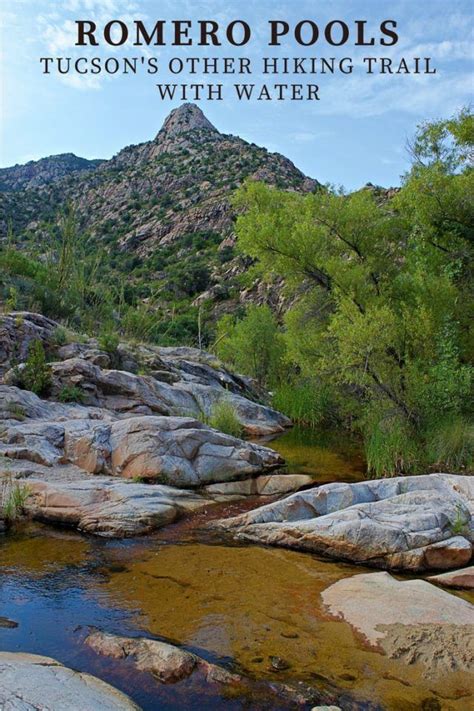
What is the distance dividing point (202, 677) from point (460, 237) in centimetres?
1314

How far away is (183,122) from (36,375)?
8480 cm

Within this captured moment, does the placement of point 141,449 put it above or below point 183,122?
below

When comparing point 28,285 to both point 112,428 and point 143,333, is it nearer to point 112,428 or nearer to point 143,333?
point 143,333

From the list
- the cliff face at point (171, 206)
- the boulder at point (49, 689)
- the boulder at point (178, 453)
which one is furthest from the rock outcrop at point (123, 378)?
the cliff face at point (171, 206)

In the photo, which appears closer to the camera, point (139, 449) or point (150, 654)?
point (150, 654)

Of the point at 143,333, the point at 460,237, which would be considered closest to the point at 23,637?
the point at 460,237

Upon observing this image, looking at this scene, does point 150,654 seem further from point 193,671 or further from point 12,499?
point 12,499

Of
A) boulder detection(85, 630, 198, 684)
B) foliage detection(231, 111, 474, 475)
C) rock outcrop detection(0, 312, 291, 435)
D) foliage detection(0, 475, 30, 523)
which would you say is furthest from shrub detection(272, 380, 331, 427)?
boulder detection(85, 630, 198, 684)

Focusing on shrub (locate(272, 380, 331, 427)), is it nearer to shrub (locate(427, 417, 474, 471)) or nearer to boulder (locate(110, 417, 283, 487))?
shrub (locate(427, 417, 474, 471))

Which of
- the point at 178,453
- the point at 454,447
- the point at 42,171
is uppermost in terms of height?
the point at 42,171

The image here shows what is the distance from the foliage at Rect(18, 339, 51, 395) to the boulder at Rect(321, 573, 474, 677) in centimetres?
907

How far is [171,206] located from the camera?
62.0 meters

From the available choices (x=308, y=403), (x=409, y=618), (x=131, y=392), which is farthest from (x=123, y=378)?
A: (x=409, y=618)

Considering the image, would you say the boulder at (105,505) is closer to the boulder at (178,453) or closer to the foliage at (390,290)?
the boulder at (178,453)
